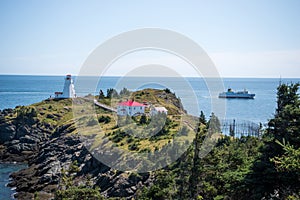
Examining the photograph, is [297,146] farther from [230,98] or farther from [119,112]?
[230,98]

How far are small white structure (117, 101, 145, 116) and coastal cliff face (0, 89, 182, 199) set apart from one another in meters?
9.44

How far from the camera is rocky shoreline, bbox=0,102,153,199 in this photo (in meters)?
38.8

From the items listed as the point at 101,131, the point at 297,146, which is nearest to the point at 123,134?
the point at 101,131

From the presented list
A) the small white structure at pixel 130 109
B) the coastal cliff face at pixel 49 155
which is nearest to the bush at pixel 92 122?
the coastal cliff face at pixel 49 155

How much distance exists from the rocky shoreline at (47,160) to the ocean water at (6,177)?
3.05ft

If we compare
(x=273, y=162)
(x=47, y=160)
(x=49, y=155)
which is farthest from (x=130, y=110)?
(x=273, y=162)

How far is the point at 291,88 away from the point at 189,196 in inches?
461

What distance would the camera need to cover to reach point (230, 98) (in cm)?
16525

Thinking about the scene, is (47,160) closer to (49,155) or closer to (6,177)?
(49,155)

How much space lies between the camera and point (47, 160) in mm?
53156

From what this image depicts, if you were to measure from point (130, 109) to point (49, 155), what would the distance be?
54.1ft

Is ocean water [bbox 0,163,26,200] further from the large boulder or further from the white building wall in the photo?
the white building wall

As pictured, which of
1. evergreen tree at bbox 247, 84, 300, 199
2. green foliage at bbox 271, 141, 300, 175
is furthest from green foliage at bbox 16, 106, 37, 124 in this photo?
green foliage at bbox 271, 141, 300, 175

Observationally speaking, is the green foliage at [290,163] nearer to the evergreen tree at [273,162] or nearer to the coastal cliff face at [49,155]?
the evergreen tree at [273,162]
